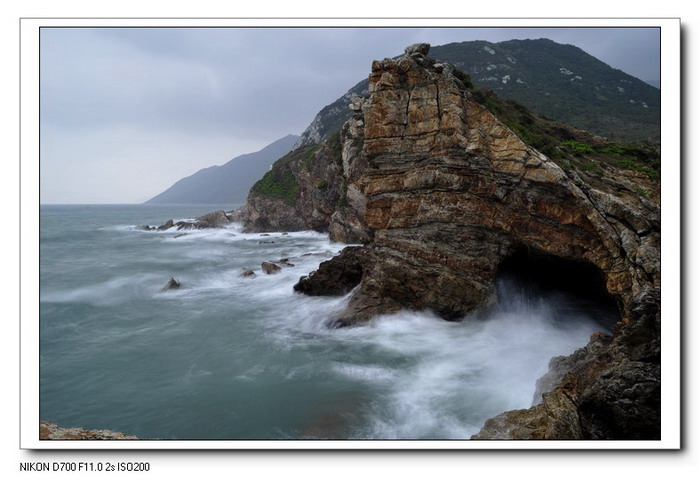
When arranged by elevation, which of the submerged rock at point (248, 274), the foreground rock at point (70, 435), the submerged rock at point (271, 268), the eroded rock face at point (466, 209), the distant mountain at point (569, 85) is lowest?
the foreground rock at point (70, 435)

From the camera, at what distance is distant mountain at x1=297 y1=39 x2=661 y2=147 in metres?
9.32

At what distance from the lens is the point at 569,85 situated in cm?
2153

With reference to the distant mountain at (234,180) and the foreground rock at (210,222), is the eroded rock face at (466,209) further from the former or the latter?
the foreground rock at (210,222)

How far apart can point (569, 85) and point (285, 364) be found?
22.7 m

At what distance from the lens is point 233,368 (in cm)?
1032

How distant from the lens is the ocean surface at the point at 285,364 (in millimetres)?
7676

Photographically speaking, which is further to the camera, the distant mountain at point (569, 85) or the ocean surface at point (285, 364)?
the distant mountain at point (569, 85)

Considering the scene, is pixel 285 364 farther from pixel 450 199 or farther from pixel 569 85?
pixel 569 85

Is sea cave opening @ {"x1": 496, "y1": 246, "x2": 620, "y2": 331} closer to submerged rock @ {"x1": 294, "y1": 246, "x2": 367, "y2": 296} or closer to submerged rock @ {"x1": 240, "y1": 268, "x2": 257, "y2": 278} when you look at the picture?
submerged rock @ {"x1": 294, "y1": 246, "x2": 367, "y2": 296}

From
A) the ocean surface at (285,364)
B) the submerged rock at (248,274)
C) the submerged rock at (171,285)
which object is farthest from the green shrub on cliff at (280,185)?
the ocean surface at (285,364)

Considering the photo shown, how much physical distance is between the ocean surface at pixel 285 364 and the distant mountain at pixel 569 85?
609 cm
